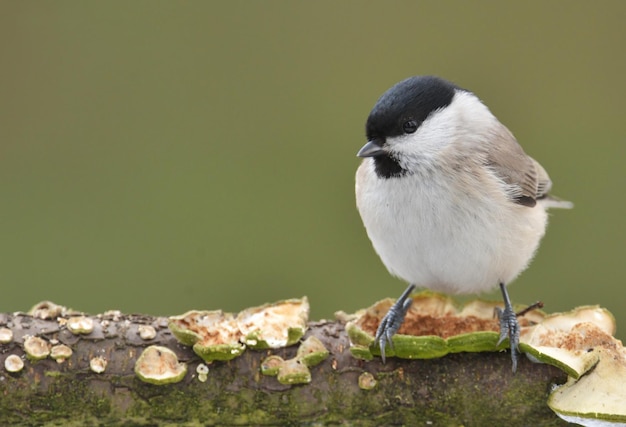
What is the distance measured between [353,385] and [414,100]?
693 mm

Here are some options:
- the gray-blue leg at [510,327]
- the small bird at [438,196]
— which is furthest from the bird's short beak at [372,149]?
the gray-blue leg at [510,327]

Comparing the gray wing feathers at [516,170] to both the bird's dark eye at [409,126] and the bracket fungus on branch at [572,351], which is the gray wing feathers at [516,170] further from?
the bracket fungus on branch at [572,351]

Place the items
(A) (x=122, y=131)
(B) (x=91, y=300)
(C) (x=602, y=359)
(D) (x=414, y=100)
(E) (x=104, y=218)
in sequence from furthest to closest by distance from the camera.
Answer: (A) (x=122, y=131)
(E) (x=104, y=218)
(B) (x=91, y=300)
(D) (x=414, y=100)
(C) (x=602, y=359)

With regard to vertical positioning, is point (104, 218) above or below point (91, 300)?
above

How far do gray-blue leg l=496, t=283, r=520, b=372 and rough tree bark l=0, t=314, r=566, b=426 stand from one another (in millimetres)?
20

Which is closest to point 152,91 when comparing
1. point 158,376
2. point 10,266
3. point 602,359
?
point 10,266

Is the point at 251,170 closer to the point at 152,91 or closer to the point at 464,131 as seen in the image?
the point at 152,91

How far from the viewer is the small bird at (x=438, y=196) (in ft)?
6.42

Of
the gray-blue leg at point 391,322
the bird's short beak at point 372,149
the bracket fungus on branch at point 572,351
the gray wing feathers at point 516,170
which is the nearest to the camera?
the bracket fungus on branch at point 572,351

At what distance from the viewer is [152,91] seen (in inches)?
145

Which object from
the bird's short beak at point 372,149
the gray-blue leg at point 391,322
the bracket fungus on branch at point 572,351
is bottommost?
the bracket fungus on branch at point 572,351

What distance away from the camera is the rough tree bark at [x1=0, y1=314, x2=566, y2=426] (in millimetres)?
1587

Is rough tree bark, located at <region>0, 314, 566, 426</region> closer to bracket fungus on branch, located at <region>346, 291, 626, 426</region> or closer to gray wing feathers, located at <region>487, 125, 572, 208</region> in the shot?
bracket fungus on branch, located at <region>346, 291, 626, 426</region>

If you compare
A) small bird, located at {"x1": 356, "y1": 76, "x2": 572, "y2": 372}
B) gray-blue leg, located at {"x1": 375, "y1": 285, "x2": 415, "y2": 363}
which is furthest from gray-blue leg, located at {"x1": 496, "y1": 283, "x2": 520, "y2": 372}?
gray-blue leg, located at {"x1": 375, "y1": 285, "x2": 415, "y2": 363}
